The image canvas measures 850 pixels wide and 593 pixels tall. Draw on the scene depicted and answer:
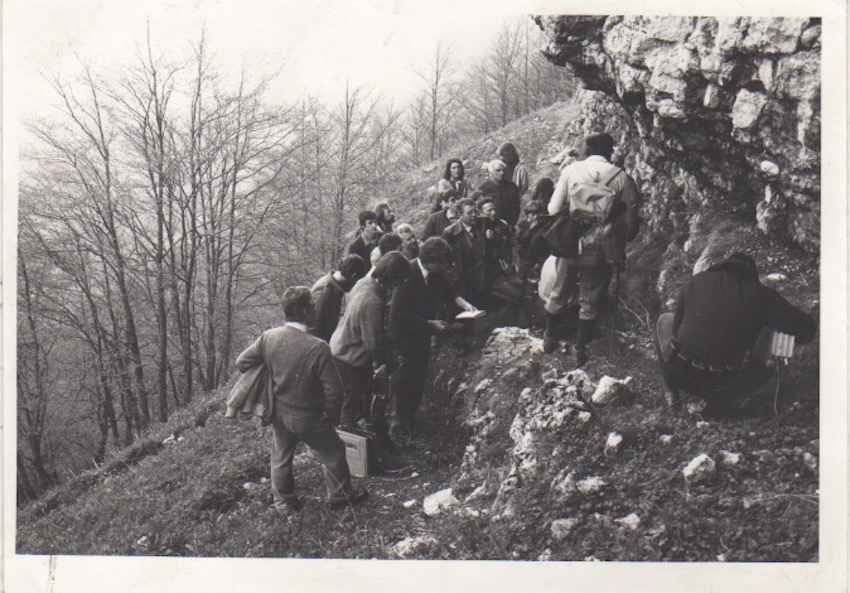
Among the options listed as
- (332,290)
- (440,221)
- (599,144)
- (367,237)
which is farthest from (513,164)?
(332,290)

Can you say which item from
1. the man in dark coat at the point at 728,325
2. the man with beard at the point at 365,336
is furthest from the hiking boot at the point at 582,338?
the man with beard at the point at 365,336

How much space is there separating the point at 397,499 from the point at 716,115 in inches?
147

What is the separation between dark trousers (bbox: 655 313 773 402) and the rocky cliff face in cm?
104

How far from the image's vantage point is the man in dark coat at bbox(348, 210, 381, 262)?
20.7ft

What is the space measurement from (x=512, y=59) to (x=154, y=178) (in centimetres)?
579

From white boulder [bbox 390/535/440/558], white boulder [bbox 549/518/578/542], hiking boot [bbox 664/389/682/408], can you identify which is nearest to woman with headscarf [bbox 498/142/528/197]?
hiking boot [bbox 664/389/682/408]

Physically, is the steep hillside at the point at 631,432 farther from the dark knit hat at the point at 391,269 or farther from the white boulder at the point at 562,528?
the dark knit hat at the point at 391,269

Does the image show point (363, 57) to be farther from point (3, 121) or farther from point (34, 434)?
point (34, 434)

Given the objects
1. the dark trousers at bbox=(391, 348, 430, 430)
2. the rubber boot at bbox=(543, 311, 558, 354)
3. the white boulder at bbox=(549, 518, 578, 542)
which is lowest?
the white boulder at bbox=(549, 518, 578, 542)

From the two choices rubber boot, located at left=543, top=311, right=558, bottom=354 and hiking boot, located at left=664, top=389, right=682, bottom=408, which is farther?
rubber boot, located at left=543, top=311, right=558, bottom=354

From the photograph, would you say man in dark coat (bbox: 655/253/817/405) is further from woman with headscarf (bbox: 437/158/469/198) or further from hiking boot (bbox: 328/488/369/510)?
woman with headscarf (bbox: 437/158/469/198)

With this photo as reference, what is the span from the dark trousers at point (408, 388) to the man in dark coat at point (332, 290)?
0.70 metres

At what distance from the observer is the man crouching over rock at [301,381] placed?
450cm

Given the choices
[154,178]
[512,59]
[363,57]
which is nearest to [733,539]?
[363,57]
